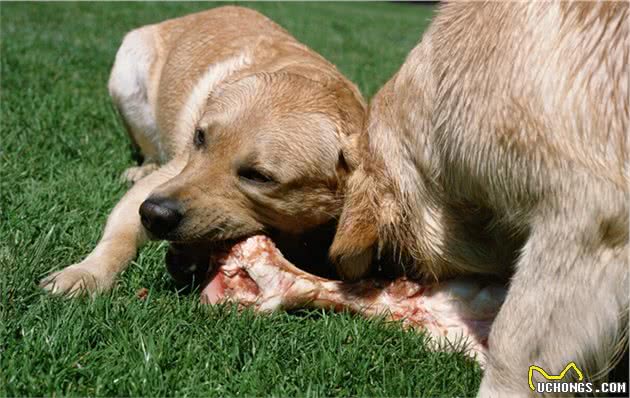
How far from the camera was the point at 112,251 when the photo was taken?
3.61m

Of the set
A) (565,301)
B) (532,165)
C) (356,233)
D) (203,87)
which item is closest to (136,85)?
(203,87)

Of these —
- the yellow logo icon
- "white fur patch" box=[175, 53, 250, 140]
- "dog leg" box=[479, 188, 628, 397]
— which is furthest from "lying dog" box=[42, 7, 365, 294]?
the yellow logo icon

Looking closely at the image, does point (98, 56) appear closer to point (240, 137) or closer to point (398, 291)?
point (240, 137)

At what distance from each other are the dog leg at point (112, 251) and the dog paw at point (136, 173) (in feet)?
2.41

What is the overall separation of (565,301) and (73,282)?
191cm

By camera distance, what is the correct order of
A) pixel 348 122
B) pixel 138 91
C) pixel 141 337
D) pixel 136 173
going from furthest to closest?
1. pixel 138 91
2. pixel 136 173
3. pixel 348 122
4. pixel 141 337

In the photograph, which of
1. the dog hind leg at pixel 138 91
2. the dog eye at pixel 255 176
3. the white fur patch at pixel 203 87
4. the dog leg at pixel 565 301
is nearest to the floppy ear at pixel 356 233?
the dog eye at pixel 255 176

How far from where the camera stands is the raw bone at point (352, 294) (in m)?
3.18

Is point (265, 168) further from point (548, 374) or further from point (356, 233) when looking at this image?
point (548, 374)

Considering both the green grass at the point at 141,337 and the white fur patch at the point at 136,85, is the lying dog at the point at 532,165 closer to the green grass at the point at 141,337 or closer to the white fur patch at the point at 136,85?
the green grass at the point at 141,337

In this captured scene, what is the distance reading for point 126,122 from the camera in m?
5.77

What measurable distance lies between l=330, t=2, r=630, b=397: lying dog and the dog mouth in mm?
147

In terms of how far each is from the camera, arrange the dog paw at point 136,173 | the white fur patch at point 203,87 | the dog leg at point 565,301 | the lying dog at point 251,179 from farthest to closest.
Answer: the dog paw at point 136,173 → the white fur patch at point 203,87 → the lying dog at point 251,179 → the dog leg at point 565,301

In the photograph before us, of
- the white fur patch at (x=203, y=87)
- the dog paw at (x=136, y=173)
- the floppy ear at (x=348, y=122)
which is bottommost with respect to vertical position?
the dog paw at (x=136, y=173)
